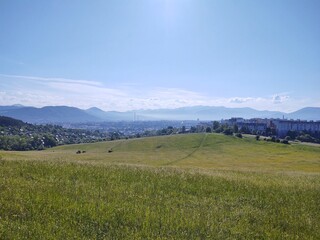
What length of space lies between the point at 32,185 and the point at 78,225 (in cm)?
459

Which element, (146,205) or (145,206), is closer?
(145,206)

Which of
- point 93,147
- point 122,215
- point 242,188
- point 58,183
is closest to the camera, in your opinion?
point 122,215

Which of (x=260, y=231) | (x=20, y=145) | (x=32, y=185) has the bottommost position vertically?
(x=20, y=145)

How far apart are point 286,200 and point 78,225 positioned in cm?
1047

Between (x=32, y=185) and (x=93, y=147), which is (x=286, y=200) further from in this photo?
(x=93, y=147)

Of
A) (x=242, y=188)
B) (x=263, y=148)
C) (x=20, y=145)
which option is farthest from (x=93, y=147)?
(x=242, y=188)

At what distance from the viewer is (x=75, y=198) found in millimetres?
13758

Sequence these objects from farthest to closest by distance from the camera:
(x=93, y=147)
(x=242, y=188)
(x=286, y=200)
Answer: (x=93, y=147)
(x=242, y=188)
(x=286, y=200)

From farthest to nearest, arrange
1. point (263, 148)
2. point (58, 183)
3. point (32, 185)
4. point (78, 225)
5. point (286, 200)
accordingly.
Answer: point (263, 148) < point (286, 200) < point (58, 183) < point (32, 185) < point (78, 225)

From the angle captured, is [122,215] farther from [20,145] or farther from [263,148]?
[20,145]

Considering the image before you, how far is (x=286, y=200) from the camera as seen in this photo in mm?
16953

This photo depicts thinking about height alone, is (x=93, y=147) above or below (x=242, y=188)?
below

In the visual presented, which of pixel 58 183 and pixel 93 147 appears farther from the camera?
pixel 93 147

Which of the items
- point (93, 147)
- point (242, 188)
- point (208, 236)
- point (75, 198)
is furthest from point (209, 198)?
point (93, 147)
